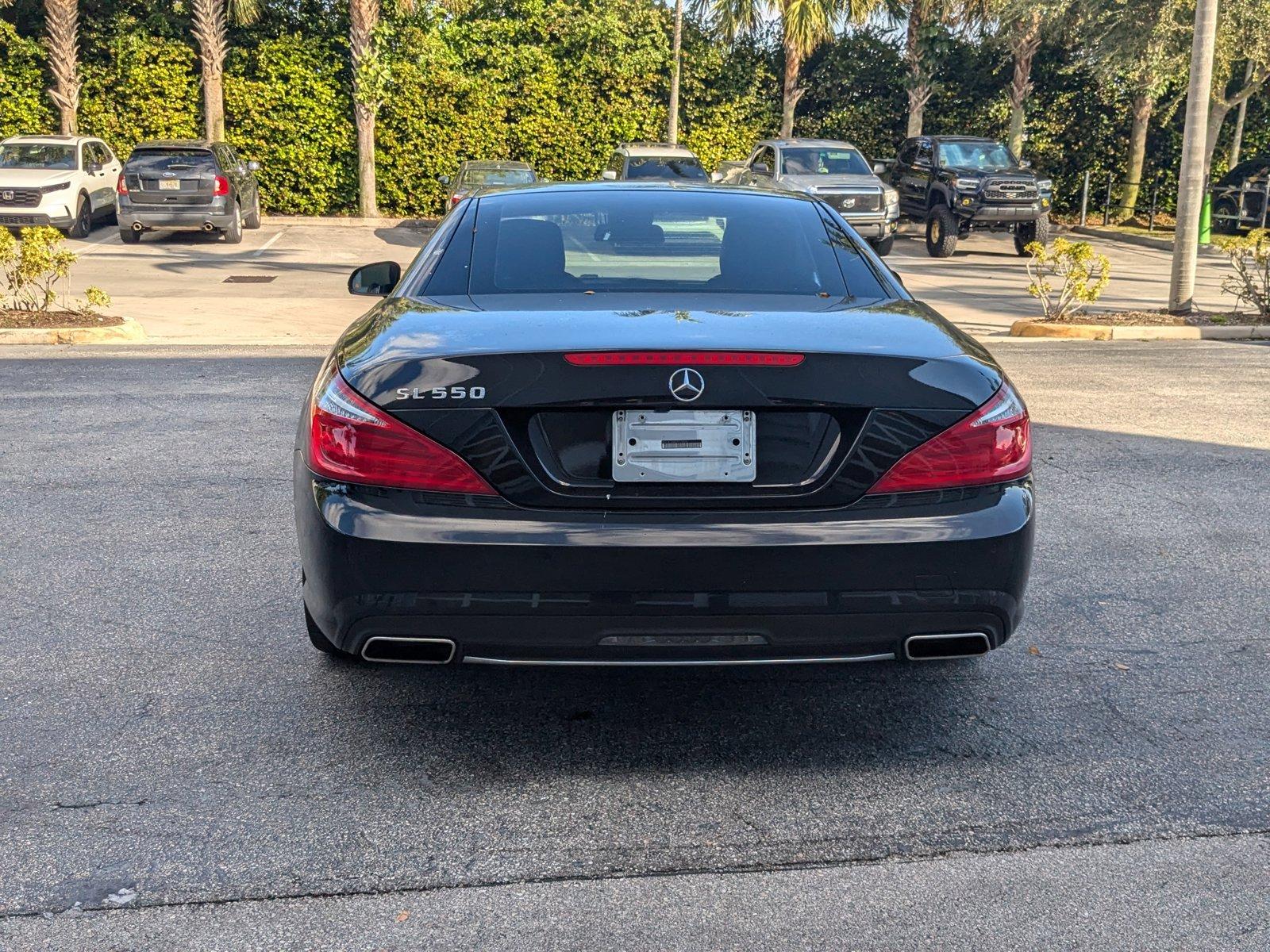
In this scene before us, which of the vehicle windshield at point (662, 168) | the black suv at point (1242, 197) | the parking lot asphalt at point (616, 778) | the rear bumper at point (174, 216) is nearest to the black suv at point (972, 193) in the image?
the vehicle windshield at point (662, 168)

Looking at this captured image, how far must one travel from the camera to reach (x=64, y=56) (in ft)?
95.1

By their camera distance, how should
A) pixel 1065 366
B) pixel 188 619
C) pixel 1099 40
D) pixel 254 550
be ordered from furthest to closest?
pixel 1099 40 → pixel 1065 366 → pixel 254 550 → pixel 188 619

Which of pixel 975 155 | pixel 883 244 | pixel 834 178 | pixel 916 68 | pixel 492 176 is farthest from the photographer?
pixel 916 68

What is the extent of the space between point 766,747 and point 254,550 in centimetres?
271

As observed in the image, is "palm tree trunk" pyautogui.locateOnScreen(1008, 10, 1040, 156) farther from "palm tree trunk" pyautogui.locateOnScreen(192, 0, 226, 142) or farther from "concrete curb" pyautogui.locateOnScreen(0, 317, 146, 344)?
"concrete curb" pyautogui.locateOnScreen(0, 317, 146, 344)

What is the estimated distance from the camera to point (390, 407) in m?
3.53

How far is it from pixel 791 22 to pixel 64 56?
15.3m

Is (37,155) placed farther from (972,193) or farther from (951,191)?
(972,193)

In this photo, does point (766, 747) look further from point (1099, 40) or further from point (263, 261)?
point (1099, 40)

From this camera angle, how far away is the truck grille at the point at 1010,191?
75.9 feet

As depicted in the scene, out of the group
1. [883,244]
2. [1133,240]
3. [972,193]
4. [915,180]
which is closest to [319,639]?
[883,244]

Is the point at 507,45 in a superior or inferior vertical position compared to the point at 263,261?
superior

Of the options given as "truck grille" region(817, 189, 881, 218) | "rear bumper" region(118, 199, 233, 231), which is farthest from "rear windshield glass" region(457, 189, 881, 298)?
"rear bumper" region(118, 199, 233, 231)

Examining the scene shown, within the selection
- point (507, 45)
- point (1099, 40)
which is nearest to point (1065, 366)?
point (1099, 40)
